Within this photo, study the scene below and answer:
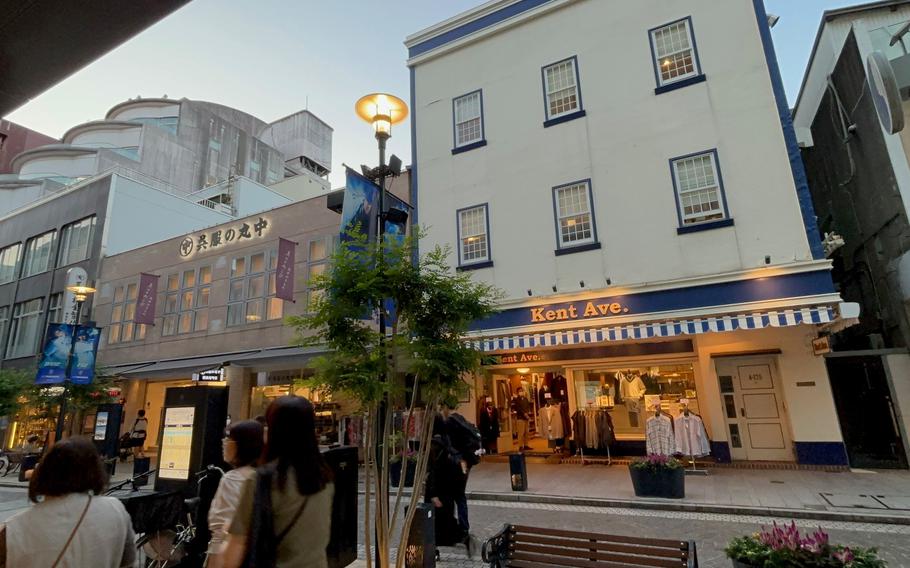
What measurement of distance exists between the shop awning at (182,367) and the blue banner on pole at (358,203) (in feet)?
36.9

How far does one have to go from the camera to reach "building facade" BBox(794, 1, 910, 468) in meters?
10.9

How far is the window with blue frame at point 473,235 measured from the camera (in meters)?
13.9

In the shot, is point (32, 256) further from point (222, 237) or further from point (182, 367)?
point (182, 367)

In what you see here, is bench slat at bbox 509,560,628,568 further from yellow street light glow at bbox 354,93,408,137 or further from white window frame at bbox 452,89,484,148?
white window frame at bbox 452,89,484,148

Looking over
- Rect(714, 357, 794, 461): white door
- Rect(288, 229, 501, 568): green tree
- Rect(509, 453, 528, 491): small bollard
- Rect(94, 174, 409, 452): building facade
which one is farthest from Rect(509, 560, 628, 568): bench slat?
Rect(94, 174, 409, 452): building facade

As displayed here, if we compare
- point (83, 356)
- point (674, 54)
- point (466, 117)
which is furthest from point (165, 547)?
point (674, 54)

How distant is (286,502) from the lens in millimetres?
2426

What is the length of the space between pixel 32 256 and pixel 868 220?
129 feet

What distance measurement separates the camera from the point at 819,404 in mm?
10820

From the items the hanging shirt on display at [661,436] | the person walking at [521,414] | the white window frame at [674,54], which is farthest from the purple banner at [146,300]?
the white window frame at [674,54]

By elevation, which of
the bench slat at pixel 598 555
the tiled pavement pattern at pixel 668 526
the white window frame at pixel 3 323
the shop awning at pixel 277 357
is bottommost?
the tiled pavement pattern at pixel 668 526

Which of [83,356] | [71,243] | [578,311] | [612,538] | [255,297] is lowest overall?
[612,538]

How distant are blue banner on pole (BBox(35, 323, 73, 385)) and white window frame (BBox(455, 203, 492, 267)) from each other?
12.7m

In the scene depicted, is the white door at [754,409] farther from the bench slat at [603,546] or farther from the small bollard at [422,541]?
the small bollard at [422,541]
